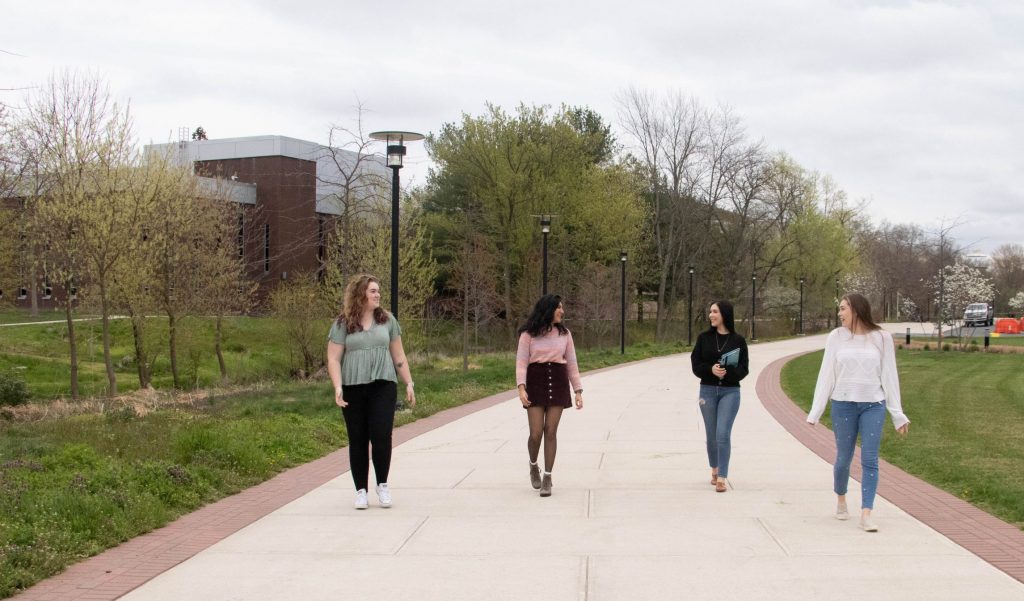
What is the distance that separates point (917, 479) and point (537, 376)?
3.84m

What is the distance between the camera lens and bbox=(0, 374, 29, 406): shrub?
19797 millimetres

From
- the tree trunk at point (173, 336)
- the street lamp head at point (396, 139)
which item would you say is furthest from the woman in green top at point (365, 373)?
the tree trunk at point (173, 336)

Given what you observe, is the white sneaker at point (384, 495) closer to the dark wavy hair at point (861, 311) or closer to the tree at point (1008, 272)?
the dark wavy hair at point (861, 311)

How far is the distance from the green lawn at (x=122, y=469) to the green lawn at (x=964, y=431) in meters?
6.30

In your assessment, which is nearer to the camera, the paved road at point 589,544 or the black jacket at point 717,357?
the paved road at point 589,544

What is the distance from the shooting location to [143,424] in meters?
12.4

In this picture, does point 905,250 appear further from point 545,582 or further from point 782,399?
point 545,582

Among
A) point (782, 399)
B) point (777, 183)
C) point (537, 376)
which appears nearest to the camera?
point (537, 376)

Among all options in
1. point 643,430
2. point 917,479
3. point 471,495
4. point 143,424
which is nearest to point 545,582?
point 471,495

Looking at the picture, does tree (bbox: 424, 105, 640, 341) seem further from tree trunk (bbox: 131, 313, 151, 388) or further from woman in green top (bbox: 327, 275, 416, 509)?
woman in green top (bbox: 327, 275, 416, 509)

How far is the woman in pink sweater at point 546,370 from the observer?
7809 millimetres

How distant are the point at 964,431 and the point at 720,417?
584 centimetres

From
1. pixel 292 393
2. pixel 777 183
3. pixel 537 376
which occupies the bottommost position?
pixel 292 393

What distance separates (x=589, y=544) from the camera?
241 inches
